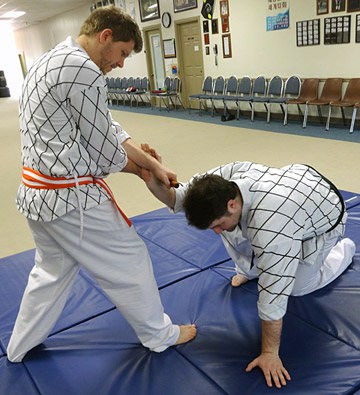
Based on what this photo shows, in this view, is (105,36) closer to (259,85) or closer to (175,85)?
(259,85)

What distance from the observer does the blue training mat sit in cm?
155

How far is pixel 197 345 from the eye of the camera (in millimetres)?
1764

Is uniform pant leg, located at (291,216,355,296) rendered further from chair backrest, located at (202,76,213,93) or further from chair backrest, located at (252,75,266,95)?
chair backrest, located at (202,76,213,93)

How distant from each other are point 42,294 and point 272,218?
1.02m

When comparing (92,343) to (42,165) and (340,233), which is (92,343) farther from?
(340,233)

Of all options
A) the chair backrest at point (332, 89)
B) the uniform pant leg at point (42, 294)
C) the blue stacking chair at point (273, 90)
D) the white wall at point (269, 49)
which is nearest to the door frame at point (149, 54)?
the white wall at point (269, 49)

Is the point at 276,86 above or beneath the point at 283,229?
beneath

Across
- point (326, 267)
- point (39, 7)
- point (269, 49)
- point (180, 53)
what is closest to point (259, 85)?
point (269, 49)

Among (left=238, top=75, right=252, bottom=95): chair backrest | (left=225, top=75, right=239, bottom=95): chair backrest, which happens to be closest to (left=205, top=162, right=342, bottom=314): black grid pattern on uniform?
(left=238, top=75, right=252, bottom=95): chair backrest

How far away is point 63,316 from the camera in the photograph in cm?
204

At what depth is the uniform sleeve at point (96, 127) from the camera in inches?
51.9

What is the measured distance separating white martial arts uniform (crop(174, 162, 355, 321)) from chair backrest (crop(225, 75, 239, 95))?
6473 mm

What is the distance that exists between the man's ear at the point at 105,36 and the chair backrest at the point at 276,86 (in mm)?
6154

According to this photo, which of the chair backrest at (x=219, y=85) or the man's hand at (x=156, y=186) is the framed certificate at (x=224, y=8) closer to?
the chair backrest at (x=219, y=85)
